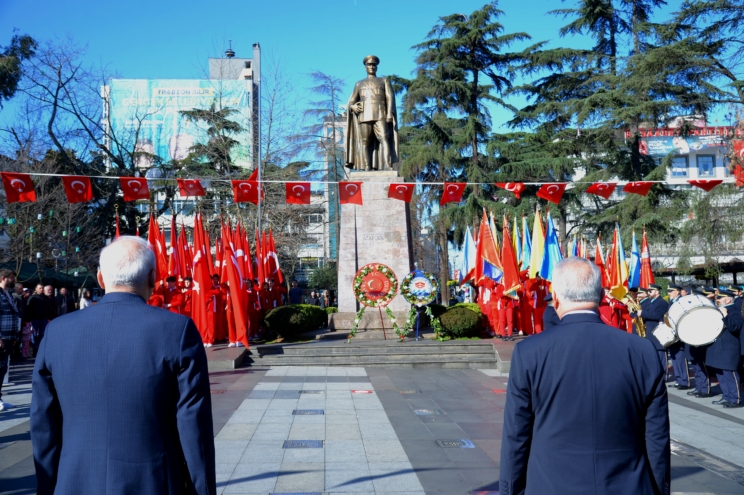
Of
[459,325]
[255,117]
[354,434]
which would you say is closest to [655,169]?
[459,325]

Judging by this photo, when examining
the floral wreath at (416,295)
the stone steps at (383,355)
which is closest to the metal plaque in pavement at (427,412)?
the stone steps at (383,355)

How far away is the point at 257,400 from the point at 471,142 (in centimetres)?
2585

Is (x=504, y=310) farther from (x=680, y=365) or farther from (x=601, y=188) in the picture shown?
(x=680, y=365)

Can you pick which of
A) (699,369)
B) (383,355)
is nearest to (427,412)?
(699,369)

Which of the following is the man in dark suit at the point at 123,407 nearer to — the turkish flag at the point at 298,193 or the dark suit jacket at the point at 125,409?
the dark suit jacket at the point at 125,409

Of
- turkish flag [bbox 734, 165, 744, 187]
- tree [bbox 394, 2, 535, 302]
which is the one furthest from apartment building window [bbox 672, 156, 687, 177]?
turkish flag [bbox 734, 165, 744, 187]

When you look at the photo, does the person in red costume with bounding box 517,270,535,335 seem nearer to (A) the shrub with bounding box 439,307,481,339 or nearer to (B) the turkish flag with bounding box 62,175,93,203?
(A) the shrub with bounding box 439,307,481,339

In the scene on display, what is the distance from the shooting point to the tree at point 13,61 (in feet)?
84.3

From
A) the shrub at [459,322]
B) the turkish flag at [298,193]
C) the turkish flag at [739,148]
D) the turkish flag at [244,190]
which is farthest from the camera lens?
the turkish flag at [298,193]

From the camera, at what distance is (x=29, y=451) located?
294 inches

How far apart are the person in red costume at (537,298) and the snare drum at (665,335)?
6.84 meters

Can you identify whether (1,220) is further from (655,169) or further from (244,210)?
(655,169)

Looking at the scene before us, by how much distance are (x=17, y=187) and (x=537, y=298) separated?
13.1 m

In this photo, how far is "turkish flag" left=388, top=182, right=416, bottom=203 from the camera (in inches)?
703
